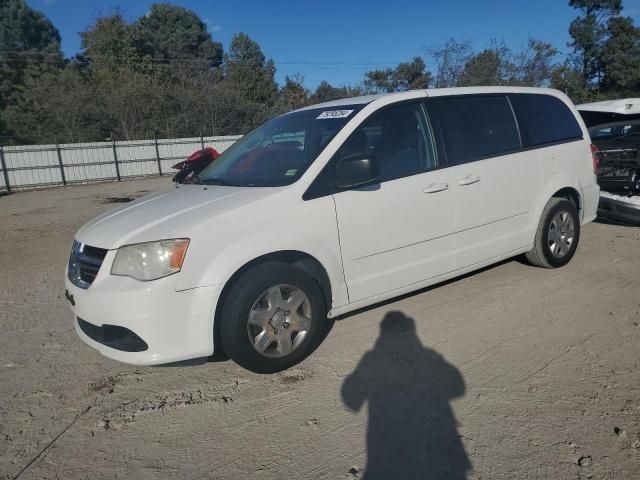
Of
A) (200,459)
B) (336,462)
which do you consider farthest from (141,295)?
(336,462)

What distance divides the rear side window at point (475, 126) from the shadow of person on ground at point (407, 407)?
166 cm

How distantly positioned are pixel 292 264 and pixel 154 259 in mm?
935

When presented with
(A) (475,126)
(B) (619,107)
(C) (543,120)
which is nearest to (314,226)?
(A) (475,126)

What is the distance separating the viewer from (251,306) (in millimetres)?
3057

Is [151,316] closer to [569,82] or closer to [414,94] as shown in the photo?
[414,94]

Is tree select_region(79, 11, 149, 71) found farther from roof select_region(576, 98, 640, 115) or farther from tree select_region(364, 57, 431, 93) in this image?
roof select_region(576, 98, 640, 115)

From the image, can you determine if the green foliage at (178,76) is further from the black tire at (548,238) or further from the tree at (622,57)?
the black tire at (548,238)

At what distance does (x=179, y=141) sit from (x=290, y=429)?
79.7ft

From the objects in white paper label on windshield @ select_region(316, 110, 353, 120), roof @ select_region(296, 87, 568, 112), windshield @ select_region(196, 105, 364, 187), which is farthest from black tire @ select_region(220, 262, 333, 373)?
roof @ select_region(296, 87, 568, 112)

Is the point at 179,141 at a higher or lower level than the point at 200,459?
higher

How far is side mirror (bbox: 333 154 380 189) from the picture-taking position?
10.9ft

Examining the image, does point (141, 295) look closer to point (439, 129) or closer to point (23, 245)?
point (439, 129)

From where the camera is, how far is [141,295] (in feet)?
9.27

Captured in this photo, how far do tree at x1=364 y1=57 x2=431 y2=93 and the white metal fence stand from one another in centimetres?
2255
